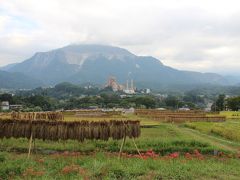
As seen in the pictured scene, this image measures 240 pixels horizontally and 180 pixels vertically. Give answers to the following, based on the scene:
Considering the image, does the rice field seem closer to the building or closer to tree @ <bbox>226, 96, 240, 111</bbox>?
the building

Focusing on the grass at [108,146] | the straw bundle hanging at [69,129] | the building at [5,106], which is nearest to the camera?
the straw bundle hanging at [69,129]

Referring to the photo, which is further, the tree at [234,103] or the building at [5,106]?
the tree at [234,103]

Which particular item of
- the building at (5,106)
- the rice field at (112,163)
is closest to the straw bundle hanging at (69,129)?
the rice field at (112,163)

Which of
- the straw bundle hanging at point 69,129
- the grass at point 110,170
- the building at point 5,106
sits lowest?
the building at point 5,106

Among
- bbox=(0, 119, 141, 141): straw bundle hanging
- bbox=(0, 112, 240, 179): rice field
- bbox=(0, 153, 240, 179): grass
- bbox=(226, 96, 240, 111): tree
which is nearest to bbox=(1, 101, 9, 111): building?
bbox=(226, 96, 240, 111): tree

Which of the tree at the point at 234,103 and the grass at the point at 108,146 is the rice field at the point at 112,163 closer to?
the grass at the point at 108,146

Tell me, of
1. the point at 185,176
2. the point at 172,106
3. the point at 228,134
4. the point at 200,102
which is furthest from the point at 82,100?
the point at 185,176

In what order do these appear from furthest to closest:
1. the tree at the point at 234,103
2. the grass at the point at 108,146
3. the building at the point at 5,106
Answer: the tree at the point at 234,103
the building at the point at 5,106
the grass at the point at 108,146

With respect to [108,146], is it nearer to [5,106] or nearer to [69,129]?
[69,129]

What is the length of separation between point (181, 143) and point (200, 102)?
575 ft

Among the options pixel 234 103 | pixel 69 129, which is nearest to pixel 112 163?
pixel 69 129

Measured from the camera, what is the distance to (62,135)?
2086cm

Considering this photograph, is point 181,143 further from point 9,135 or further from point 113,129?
point 9,135

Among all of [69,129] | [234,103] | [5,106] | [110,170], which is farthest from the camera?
[234,103]
